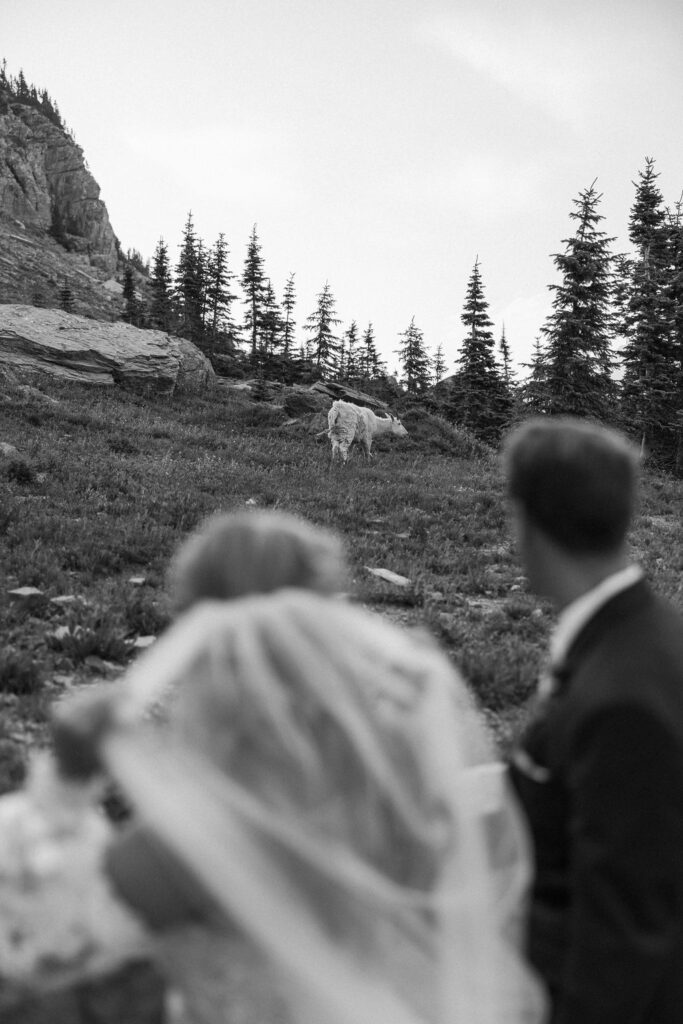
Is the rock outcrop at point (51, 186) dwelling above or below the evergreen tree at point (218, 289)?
above

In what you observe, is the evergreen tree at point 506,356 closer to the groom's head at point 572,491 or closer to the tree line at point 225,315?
the tree line at point 225,315

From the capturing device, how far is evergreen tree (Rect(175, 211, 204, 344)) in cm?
5500

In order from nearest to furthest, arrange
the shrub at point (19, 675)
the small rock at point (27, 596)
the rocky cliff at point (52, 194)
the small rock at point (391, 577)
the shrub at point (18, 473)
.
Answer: the shrub at point (19, 675) < the small rock at point (27, 596) < the small rock at point (391, 577) < the shrub at point (18, 473) < the rocky cliff at point (52, 194)

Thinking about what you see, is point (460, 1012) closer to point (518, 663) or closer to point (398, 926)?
point (398, 926)

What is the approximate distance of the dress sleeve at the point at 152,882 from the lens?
1.71m

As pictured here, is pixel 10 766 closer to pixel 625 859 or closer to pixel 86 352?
pixel 625 859

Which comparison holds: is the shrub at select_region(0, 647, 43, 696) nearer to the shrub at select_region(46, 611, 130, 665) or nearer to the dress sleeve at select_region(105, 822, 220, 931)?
the shrub at select_region(46, 611, 130, 665)

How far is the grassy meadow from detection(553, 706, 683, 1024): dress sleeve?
346 cm

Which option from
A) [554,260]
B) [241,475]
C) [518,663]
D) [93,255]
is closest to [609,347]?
→ [554,260]

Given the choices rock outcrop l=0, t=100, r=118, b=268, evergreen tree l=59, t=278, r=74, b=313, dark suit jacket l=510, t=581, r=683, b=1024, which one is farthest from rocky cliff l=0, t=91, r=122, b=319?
dark suit jacket l=510, t=581, r=683, b=1024

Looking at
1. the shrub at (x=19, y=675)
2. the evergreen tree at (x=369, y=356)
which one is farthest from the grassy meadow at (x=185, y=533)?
the evergreen tree at (x=369, y=356)

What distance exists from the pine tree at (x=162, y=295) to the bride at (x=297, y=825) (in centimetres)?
5947

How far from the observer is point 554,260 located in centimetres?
3331

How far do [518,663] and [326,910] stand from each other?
16.6ft
